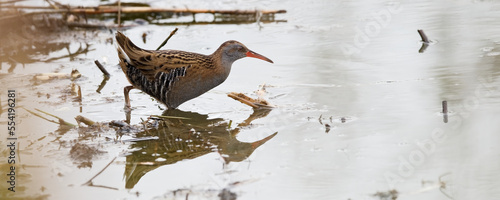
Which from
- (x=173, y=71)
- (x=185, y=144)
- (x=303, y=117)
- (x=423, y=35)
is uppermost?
(x=423, y=35)

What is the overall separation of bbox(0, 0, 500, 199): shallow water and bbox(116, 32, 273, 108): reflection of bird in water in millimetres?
161

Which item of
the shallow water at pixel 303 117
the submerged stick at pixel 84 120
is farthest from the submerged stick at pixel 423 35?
the submerged stick at pixel 84 120

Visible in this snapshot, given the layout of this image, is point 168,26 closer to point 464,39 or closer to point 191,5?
point 191,5

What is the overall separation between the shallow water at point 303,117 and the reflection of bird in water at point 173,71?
0.16m

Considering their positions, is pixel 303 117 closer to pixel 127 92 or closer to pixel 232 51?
pixel 232 51

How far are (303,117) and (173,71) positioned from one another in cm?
128

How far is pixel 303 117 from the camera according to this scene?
17.7 feet

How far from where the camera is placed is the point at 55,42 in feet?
27.8

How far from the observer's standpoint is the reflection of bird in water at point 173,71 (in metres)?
6.04

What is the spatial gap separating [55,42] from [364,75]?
389cm

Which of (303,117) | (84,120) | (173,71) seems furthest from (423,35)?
(84,120)

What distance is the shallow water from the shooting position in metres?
4.13

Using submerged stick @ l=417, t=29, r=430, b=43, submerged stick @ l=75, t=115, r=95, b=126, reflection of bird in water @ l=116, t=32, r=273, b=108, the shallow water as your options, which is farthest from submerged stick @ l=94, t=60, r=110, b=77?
submerged stick @ l=417, t=29, r=430, b=43

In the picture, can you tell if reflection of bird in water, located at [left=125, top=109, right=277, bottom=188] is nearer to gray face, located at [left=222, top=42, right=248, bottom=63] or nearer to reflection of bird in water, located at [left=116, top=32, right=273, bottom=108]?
reflection of bird in water, located at [left=116, top=32, right=273, bottom=108]
